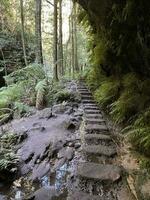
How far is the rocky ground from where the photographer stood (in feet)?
10.8

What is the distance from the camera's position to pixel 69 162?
4.05 metres

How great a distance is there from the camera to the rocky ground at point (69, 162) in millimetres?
3289

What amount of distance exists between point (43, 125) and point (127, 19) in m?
2.84

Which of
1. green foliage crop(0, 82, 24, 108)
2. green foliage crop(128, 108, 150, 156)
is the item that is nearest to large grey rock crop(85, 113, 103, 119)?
green foliage crop(128, 108, 150, 156)

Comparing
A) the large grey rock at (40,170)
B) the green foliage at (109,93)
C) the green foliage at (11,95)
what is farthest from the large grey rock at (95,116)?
the green foliage at (11,95)

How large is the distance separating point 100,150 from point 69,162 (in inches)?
21.4

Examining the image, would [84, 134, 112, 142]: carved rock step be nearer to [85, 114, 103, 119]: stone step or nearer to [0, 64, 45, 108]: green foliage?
[85, 114, 103, 119]: stone step

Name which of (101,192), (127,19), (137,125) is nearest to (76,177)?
(101,192)

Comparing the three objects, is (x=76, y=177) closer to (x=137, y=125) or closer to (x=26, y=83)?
(x=137, y=125)

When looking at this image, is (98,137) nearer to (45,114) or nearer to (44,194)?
(44,194)

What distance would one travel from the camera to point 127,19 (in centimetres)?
498

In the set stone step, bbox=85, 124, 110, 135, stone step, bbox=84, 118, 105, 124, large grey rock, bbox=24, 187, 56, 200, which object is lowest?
large grey rock, bbox=24, 187, 56, 200

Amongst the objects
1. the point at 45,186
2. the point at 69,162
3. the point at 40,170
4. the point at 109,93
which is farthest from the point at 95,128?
the point at 45,186

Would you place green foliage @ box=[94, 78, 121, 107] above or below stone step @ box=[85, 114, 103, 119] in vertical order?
above
